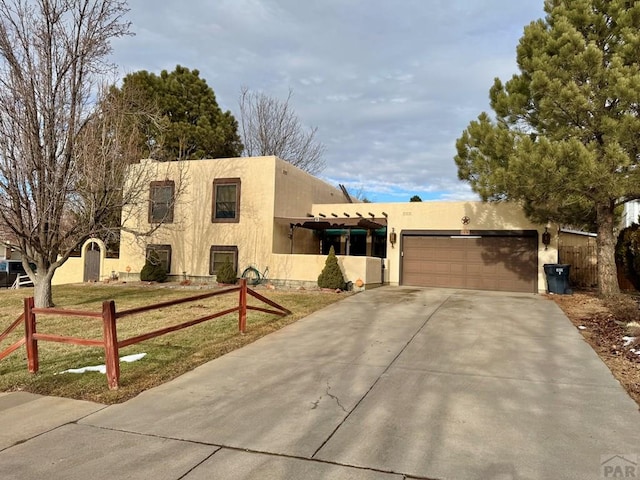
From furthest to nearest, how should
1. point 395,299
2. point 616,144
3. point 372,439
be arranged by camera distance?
point 395,299, point 616,144, point 372,439

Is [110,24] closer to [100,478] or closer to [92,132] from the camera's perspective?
[92,132]

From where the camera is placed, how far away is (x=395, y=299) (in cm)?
1263

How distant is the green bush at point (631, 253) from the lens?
13.7 m

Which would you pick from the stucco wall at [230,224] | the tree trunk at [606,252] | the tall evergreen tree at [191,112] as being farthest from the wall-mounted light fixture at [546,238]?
the tall evergreen tree at [191,112]

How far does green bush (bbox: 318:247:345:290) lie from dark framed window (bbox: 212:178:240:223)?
172 inches

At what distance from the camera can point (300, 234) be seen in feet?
61.0

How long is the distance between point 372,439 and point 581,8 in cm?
1268

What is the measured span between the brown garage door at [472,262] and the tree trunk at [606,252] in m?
2.68

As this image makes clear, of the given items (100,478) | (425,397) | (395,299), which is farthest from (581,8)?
(100,478)

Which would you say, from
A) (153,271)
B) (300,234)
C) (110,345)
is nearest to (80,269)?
(153,271)

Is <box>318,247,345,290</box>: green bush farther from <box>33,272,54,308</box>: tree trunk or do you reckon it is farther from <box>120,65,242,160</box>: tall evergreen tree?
<box>120,65,242,160</box>: tall evergreen tree

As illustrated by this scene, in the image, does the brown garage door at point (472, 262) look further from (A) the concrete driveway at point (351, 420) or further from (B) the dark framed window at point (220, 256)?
(A) the concrete driveway at point (351, 420)

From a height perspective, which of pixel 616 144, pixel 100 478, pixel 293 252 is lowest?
pixel 100 478

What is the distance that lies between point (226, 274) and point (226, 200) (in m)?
3.02
